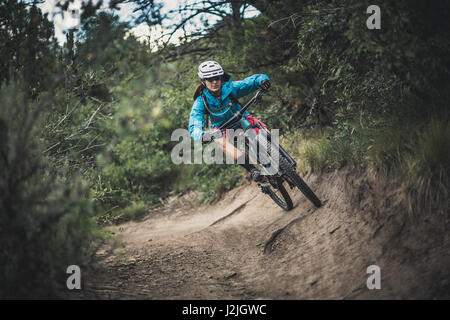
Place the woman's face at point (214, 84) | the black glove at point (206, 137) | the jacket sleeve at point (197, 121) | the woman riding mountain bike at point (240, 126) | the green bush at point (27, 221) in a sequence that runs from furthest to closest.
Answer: the woman's face at point (214, 84) < the woman riding mountain bike at point (240, 126) < the jacket sleeve at point (197, 121) < the black glove at point (206, 137) < the green bush at point (27, 221)

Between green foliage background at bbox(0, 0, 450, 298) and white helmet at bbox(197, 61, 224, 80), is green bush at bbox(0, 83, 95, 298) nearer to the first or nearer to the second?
green foliage background at bbox(0, 0, 450, 298)

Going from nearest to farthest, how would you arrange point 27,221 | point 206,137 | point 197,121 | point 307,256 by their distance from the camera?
point 27,221, point 307,256, point 206,137, point 197,121

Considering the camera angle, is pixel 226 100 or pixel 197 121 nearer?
pixel 197 121

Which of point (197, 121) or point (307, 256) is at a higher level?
point (197, 121)

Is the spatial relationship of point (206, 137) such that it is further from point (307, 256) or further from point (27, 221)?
point (27, 221)

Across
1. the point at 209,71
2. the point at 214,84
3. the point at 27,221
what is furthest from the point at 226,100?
the point at 27,221

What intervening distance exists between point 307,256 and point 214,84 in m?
2.59

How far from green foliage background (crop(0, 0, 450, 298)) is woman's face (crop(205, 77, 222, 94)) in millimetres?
569

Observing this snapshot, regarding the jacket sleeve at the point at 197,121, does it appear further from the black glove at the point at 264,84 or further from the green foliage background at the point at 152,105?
the black glove at the point at 264,84

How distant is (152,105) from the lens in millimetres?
2992

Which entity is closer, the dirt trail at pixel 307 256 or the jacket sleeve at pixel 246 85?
the dirt trail at pixel 307 256

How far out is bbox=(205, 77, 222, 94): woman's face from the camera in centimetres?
493

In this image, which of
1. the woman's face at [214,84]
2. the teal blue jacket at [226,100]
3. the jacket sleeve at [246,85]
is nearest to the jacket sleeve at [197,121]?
the teal blue jacket at [226,100]

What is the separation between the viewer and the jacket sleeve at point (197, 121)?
4.58m
